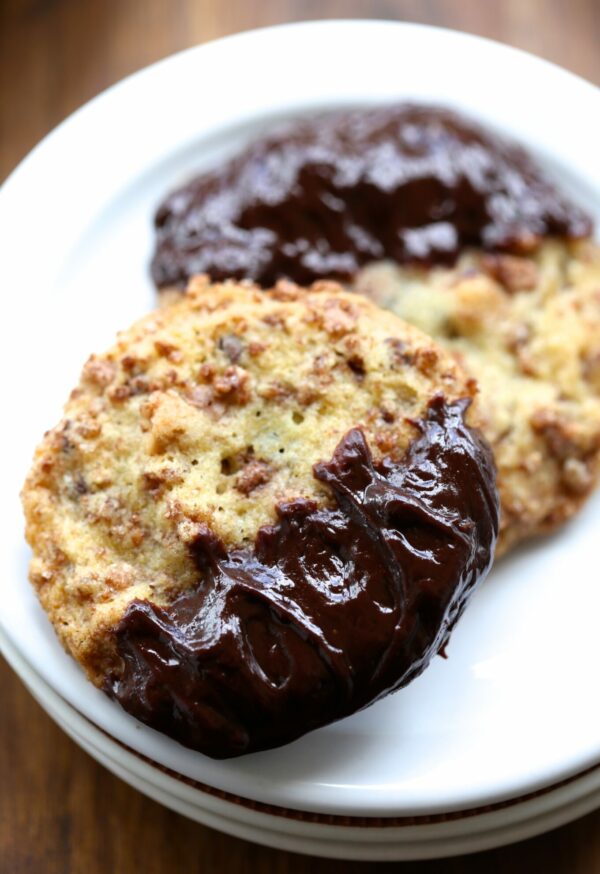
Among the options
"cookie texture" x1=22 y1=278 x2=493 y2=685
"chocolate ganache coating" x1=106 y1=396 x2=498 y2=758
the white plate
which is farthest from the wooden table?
"chocolate ganache coating" x1=106 y1=396 x2=498 y2=758

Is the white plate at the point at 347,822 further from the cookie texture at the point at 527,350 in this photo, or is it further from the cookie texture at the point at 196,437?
the cookie texture at the point at 527,350

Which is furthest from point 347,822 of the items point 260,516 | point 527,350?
point 527,350

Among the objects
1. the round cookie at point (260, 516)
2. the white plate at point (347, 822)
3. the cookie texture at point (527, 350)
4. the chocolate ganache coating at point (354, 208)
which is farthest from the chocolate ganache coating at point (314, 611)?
the chocolate ganache coating at point (354, 208)

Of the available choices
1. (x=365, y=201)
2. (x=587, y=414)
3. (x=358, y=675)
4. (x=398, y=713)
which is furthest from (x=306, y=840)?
(x=365, y=201)

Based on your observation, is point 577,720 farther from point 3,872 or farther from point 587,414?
point 3,872

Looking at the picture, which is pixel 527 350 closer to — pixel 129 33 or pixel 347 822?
pixel 347 822

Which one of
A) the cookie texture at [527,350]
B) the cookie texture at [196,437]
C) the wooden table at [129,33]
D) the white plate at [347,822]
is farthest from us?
the wooden table at [129,33]

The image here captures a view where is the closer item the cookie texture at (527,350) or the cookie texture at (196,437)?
the cookie texture at (196,437)

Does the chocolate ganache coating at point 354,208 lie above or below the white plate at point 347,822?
above

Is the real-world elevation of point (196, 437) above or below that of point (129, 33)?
below
